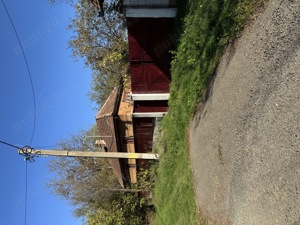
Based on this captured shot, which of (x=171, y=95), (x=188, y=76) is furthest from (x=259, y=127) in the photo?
(x=171, y=95)

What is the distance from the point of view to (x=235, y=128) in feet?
27.3

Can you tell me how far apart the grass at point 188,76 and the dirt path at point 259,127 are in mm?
724

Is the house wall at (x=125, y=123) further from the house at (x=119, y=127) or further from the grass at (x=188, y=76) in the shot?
the grass at (x=188, y=76)

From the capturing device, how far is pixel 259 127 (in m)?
6.95

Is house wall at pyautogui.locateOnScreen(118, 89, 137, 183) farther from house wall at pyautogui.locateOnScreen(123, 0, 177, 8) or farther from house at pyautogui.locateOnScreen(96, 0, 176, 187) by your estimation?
house wall at pyautogui.locateOnScreen(123, 0, 177, 8)

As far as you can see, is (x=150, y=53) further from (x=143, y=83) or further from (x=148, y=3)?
(x=148, y=3)

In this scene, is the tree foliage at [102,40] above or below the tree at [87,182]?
above

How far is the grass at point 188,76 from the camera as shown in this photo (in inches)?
381

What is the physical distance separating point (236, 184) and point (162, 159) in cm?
911

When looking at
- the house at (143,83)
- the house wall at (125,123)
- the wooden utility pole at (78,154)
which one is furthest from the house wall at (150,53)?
the wooden utility pole at (78,154)

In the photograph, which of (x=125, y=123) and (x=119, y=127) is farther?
(x=119, y=127)

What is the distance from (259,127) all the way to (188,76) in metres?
6.53

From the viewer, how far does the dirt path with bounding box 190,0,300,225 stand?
579 centimetres

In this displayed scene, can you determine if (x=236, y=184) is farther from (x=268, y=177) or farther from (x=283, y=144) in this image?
(x=283, y=144)
